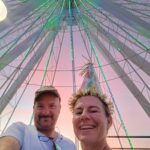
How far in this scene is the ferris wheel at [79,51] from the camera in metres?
12.2

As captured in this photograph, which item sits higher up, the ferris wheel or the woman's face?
the ferris wheel

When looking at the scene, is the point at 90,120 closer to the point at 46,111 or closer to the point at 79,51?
the point at 46,111

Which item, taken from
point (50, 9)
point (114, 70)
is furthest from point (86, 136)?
point (114, 70)

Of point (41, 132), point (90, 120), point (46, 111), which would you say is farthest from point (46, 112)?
point (90, 120)

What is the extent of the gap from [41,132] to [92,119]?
1.14m

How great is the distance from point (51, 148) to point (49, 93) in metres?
0.74

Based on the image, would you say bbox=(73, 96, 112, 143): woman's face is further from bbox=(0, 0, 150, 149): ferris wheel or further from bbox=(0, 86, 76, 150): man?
bbox=(0, 0, 150, 149): ferris wheel

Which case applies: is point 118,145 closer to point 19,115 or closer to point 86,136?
point 19,115

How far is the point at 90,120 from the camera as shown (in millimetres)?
2818

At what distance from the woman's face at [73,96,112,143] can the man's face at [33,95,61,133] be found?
0.86 meters

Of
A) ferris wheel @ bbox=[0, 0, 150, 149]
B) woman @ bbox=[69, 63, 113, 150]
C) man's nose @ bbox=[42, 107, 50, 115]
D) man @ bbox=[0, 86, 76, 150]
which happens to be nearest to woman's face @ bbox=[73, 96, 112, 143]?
woman @ bbox=[69, 63, 113, 150]

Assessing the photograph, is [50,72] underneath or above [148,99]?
above

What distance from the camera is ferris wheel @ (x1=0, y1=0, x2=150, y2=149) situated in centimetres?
1219

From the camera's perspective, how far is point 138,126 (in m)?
16.0
